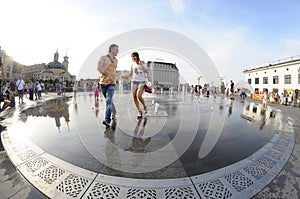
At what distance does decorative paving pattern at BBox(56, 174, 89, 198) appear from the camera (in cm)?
171

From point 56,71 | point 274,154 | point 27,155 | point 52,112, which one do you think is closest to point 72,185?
point 27,155

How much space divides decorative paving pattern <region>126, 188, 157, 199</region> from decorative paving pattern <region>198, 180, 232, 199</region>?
57 cm

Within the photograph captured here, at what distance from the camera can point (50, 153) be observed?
2576mm

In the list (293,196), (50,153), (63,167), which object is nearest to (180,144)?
(293,196)

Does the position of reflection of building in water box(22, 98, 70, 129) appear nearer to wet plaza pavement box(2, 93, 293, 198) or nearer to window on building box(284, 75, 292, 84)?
wet plaza pavement box(2, 93, 293, 198)

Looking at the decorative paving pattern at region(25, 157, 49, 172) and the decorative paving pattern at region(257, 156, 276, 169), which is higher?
the decorative paving pattern at region(25, 157, 49, 172)

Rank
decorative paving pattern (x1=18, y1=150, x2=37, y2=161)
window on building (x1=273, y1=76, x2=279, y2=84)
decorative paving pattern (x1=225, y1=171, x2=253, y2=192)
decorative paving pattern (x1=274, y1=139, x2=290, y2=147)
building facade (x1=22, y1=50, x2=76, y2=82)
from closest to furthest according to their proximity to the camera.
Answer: decorative paving pattern (x1=225, y1=171, x2=253, y2=192) → decorative paving pattern (x1=18, y1=150, x2=37, y2=161) → decorative paving pattern (x1=274, y1=139, x2=290, y2=147) → window on building (x1=273, y1=76, x2=279, y2=84) → building facade (x1=22, y1=50, x2=76, y2=82)

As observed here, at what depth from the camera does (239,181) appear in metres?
1.97

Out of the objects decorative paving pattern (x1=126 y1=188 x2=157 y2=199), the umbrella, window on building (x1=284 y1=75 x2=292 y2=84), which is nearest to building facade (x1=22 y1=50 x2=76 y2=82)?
the umbrella

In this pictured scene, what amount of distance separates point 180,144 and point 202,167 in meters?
0.90

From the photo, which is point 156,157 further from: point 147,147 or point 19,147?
point 19,147

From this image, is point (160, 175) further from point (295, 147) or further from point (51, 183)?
point (295, 147)

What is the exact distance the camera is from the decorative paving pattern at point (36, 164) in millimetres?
2122

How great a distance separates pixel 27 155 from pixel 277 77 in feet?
165
